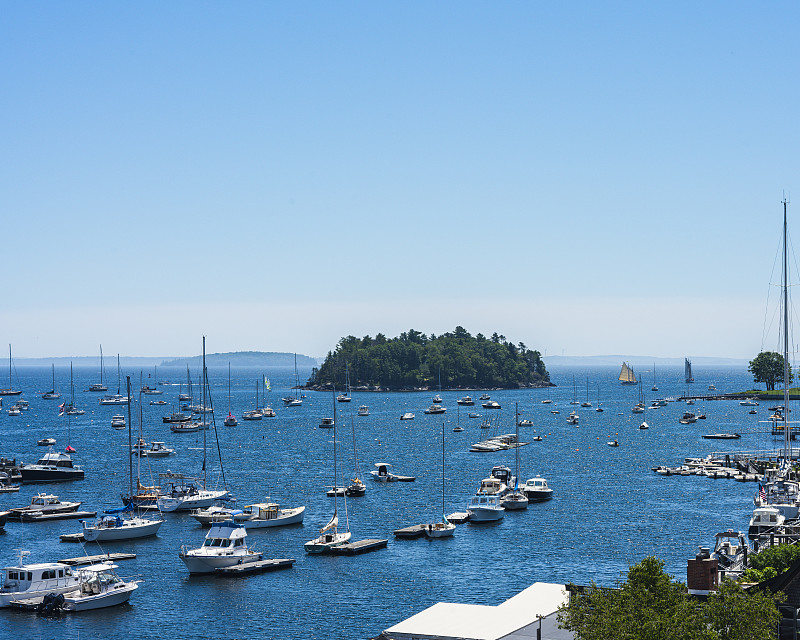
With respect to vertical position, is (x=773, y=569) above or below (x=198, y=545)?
above

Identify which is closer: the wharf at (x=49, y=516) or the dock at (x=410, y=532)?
the dock at (x=410, y=532)

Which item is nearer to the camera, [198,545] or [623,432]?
[198,545]

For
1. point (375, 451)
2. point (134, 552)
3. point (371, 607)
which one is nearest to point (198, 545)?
point (134, 552)

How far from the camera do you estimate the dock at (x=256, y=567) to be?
67312mm

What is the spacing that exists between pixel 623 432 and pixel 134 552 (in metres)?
131

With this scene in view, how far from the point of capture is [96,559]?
6700cm

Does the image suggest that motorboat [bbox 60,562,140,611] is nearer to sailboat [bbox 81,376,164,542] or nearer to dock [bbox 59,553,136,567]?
dock [bbox 59,553,136,567]

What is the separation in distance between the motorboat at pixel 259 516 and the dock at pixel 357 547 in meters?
10.8

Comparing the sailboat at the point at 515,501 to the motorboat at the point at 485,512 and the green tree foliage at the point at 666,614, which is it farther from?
the green tree foliage at the point at 666,614

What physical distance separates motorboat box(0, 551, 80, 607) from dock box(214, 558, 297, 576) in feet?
34.9

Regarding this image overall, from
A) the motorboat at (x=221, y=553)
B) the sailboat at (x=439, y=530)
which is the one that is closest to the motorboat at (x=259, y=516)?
the sailboat at (x=439, y=530)

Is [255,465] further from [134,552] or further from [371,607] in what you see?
[371,607]

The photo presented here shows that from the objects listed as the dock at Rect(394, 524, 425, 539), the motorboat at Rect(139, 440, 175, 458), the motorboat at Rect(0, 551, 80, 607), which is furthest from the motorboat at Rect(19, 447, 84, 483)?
the motorboat at Rect(0, 551, 80, 607)

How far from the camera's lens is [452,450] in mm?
156875
